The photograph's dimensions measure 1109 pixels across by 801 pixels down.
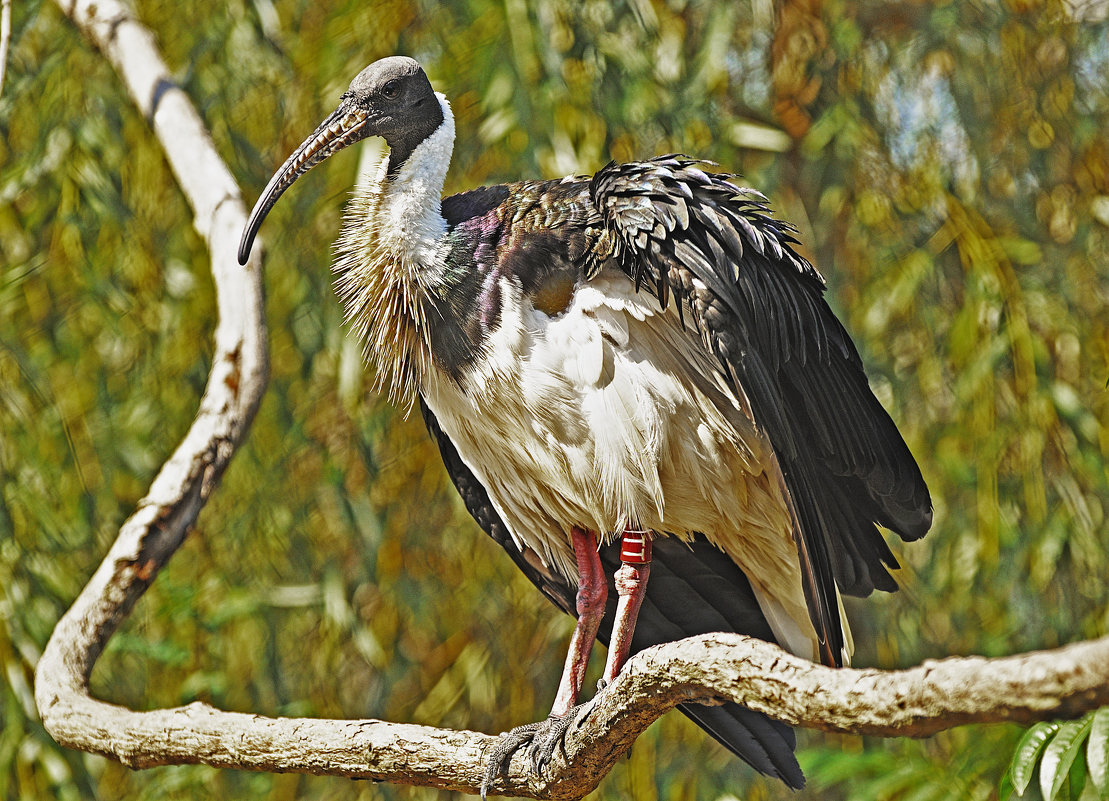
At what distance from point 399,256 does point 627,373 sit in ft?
1.22

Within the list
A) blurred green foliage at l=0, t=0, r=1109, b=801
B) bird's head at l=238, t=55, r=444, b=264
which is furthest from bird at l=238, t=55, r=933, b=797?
blurred green foliage at l=0, t=0, r=1109, b=801

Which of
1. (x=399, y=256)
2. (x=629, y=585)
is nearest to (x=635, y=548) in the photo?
(x=629, y=585)

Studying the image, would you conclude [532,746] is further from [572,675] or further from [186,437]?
[186,437]

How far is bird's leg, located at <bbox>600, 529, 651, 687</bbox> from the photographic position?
1867mm

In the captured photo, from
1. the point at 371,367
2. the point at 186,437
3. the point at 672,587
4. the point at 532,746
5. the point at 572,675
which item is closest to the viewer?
the point at 532,746

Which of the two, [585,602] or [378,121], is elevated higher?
[378,121]

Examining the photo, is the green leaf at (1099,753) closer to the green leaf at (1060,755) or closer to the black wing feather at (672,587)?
the green leaf at (1060,755)

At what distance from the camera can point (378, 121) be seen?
6.07 ft

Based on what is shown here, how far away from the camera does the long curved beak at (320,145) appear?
186 cm

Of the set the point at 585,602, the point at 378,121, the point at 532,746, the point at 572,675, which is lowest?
the point at 532,746

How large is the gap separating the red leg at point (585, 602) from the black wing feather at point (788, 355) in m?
0.38

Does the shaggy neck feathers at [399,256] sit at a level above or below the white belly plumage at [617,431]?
above

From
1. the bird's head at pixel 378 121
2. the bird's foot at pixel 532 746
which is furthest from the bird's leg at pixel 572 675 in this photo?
the bird's head at pixel 378 121

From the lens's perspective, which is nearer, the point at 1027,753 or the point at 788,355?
the point at 1027,753
